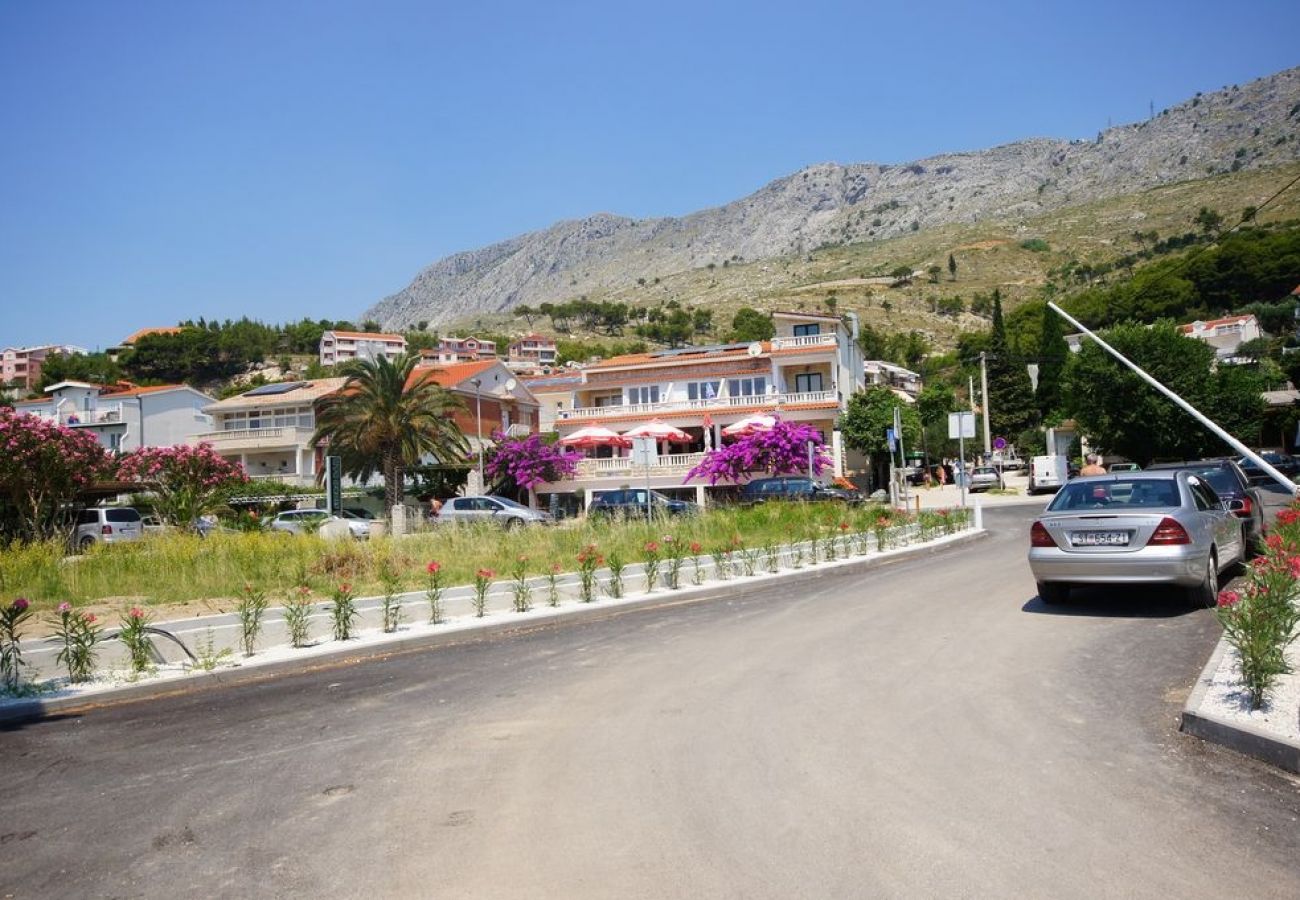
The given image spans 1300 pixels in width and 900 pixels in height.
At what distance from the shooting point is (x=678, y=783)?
5.25 metres

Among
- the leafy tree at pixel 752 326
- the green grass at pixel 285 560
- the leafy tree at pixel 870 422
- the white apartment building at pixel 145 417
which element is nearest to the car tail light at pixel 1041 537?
the green grass at pixel 285 560

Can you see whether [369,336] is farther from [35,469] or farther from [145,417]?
[35,469]

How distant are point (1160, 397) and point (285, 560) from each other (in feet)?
139

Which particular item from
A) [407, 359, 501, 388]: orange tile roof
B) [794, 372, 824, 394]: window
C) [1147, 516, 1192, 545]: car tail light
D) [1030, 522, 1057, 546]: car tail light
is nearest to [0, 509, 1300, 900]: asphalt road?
[1147, 516, 1192, 545]: car tail light

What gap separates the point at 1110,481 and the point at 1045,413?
7291cm

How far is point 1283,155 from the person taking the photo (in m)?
150

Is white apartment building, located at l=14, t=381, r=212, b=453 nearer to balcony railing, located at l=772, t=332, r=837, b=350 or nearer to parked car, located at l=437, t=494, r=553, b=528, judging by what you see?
parked car, located at l=437, t=494, r=553, b=528

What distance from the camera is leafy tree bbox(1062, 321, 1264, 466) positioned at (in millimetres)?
42844

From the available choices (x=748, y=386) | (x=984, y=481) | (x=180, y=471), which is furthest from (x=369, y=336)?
(x=984, y=481)

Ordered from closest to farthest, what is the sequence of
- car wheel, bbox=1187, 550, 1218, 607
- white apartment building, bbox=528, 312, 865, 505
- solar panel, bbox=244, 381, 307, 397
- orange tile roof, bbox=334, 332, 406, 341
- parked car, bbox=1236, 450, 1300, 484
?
car wheel, bbox=1187, 550, 1218, 607, parked car, bbox=1236, 450, 1300, 484, white apartment building, bbox=528, 312, 865, 505, solar panel, bbox=244, 381, 307, 397, orange tile roof, bbox=334, 332, 406, 341

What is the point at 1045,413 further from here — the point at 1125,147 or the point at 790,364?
the point at 1125,147

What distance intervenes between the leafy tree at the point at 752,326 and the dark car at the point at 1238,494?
97997mm

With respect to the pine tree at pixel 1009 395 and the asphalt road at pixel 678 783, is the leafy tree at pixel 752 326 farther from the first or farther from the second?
the asphalt road at pixel 678 783

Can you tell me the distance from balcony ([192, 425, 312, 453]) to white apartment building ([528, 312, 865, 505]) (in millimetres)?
18522
